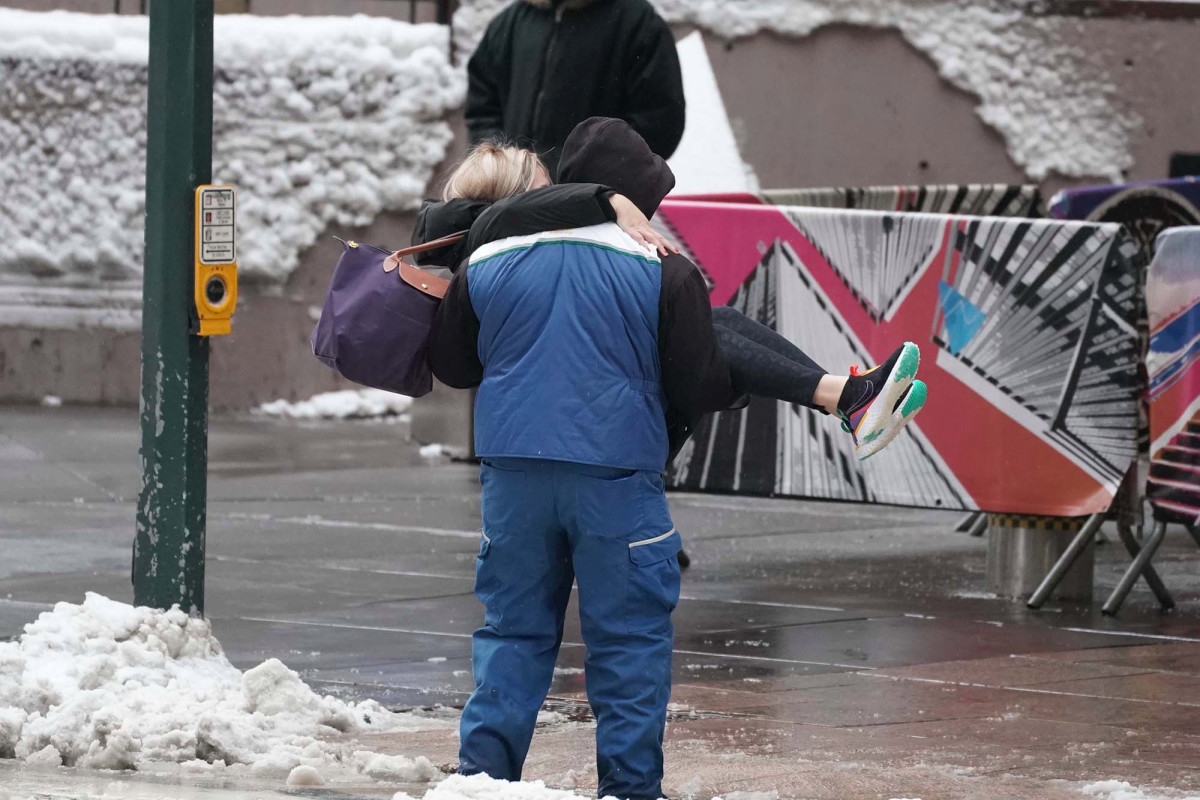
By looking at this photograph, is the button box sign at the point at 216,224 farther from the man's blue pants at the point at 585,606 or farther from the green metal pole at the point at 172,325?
the man's blue pants at the point at 585,606

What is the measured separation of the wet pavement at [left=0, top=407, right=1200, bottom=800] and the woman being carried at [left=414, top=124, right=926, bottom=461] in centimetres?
89

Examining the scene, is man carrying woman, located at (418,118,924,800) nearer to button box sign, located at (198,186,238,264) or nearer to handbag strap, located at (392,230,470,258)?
handbag strap, located at (392,230,470,258)

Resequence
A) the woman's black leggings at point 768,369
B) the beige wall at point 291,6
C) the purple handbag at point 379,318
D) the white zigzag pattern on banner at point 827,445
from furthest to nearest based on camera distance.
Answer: the beige wall at point 291,6 → the white zigzag pattern on banner at point 827,445 → the purple handbag at point 379,318 → the woman's black leggings at point 768,369

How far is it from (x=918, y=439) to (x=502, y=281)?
12.3ft

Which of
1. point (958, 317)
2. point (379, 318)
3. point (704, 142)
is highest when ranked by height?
point (704, 142)

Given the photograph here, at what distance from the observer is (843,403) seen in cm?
450

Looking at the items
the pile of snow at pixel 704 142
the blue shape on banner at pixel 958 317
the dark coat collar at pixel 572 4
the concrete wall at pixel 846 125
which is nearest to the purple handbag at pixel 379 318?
the dark coat collar at pixel 572 4

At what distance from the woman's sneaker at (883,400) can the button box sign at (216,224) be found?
1.95m

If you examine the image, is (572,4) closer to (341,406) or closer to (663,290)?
(663,290)

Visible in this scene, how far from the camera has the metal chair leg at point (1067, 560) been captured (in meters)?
7.60

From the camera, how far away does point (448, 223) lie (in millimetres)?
→ 4723

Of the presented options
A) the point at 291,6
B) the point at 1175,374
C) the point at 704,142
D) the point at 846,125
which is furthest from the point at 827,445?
the point at 291,6

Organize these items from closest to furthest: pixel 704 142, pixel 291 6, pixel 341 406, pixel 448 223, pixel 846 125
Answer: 1. pixel 448 223
2. pixel 704 142
3. pixel 341 406
4. pixel 291 6
5. pixel 846 125

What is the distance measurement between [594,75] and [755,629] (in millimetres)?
2194
